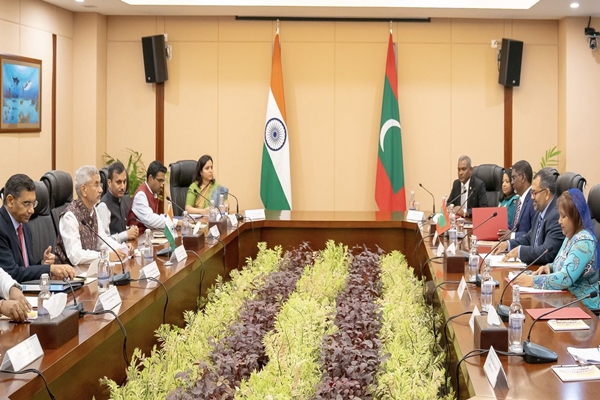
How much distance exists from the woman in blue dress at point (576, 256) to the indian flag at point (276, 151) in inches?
184

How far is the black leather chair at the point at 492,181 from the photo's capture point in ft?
21.8

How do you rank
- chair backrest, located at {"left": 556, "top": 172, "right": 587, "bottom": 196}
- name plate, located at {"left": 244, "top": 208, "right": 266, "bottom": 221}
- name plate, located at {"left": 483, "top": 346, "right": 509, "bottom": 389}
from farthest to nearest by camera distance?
name plate, located at {"left": 244, "top": 208, "right": 266, "bottom": 221} < chair backrest, located at {"left": 556, "top": 172, "right": 587, "bottom": 196} < name plate, located at {"left": 483, "top": 346, "right": 509, "bottom": 389}

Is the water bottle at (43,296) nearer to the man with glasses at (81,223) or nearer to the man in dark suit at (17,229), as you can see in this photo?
the man in dark suit at (17,229)

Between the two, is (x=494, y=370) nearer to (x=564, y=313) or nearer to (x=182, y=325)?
(x=564, y=313)

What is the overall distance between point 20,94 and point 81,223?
10.6 feet

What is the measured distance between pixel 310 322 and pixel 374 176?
201 inches

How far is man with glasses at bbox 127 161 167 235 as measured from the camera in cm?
545

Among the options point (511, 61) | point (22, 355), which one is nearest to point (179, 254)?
point (22, 355)

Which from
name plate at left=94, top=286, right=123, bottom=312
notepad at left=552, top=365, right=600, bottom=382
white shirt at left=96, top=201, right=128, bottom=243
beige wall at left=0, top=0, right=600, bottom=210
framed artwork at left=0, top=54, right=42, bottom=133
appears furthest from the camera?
beige wall at left=0, top=0, right=600, bottom=210

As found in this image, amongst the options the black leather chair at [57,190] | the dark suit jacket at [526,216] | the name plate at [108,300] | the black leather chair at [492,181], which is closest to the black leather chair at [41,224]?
the black leather chair at [57,190]

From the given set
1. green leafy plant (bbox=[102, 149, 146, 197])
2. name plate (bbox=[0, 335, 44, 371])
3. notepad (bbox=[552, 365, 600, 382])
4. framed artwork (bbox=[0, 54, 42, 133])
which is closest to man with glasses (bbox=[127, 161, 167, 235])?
framed artwork (bbox=[0, 54, 42, 133])

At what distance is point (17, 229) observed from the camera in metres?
3.54

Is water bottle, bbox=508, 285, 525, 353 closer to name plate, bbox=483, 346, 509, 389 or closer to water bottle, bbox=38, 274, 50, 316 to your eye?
name plate, bbox=483, 346, 509, 389

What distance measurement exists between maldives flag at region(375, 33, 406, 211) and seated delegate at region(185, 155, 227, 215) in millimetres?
2252
